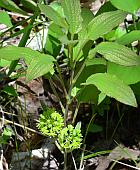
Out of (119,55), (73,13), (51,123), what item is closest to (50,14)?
(73,13)

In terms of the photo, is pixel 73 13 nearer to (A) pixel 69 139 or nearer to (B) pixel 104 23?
(B) pixel 104 23

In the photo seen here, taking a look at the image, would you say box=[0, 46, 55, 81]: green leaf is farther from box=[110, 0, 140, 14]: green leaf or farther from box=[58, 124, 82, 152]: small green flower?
box=[110, 0, 140, 14]: green leaf

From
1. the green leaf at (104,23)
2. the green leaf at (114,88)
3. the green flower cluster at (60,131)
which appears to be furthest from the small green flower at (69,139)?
the green leaf at (104,23)

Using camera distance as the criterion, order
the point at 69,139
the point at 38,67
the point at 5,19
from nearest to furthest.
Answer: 1. the point at 38,67
2. the point at 69,139
3. the point at 5,19

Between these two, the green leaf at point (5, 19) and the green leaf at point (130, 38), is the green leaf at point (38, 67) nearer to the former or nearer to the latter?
the green leaf at point (130, 38)

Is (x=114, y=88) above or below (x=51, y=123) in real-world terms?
above

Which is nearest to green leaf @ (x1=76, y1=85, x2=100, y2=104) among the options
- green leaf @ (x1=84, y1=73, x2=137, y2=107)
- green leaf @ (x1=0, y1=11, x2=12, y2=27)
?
green leaf @ (x1=84, y1=73, x2=137, y2=107)

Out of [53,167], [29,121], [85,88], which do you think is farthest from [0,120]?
[85,88]

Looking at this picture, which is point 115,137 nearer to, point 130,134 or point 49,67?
point 130,134
